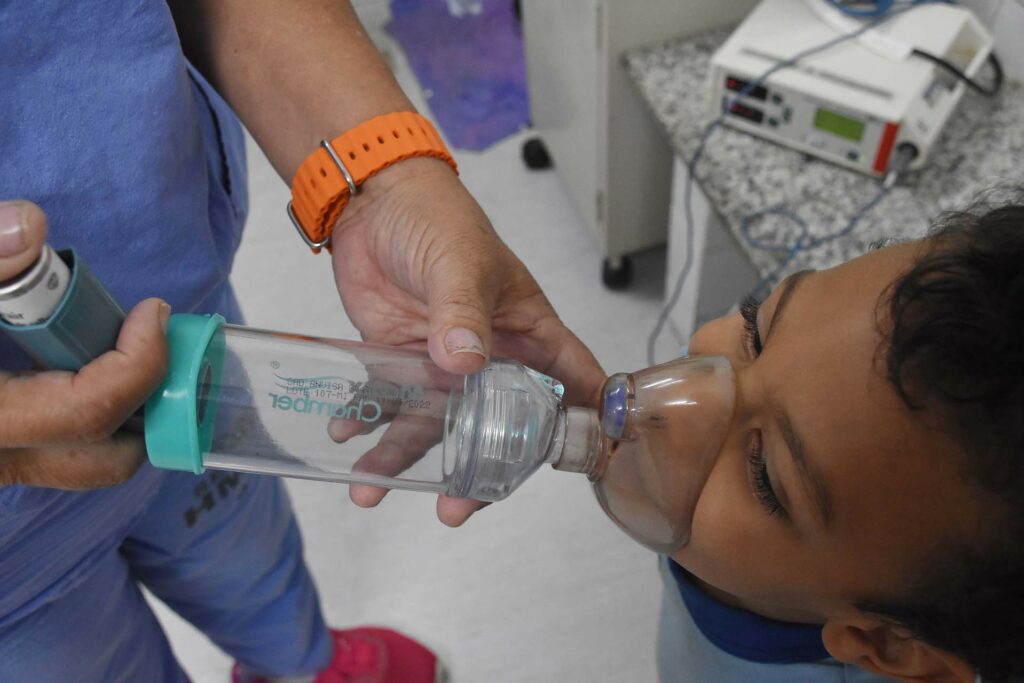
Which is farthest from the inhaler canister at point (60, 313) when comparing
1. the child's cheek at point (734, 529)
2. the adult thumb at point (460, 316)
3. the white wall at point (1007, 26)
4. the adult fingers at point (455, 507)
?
the white wall at point (1007, 26)

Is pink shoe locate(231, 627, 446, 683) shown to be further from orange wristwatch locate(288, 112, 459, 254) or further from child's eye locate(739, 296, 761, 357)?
child's eye locate(739, 296, 761, 357)

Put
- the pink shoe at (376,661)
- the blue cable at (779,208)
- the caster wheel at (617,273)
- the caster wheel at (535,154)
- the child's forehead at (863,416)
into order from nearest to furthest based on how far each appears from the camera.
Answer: the child's forehead at (863,416)
the blue cable at (779,208)
the pink shoe at (376,661)
the caster wheel at (617,273)
the caster wheel at (535,154)

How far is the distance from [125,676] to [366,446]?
428mm

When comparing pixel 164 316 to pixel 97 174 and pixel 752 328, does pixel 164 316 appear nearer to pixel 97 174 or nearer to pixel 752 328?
pixel 97 174

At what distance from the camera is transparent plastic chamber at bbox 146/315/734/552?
66 centimetres

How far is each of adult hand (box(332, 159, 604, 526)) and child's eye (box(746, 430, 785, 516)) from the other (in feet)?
0.75

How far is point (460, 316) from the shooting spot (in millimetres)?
641

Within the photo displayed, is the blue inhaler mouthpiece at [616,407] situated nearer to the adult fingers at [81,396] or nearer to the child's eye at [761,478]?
the child's eye at [761,478]

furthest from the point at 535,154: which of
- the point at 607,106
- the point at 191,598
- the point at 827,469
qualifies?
the point at 827,469

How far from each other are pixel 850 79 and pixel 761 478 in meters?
0.79

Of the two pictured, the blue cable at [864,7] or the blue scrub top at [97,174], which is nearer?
the blue scrub top at [97,174]

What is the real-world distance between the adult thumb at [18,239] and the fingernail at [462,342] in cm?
28

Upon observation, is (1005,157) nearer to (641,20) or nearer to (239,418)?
(641,20)

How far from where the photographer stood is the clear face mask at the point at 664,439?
663 mm
